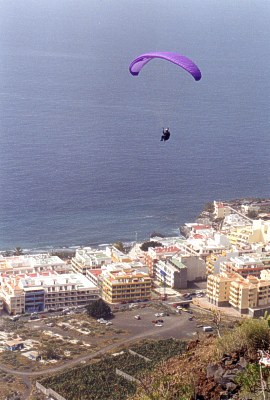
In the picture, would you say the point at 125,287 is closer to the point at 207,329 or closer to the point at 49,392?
the point at 207,329

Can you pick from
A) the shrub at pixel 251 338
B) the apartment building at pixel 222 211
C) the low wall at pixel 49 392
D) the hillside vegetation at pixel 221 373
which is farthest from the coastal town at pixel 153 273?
the shrub at pixel 251 338

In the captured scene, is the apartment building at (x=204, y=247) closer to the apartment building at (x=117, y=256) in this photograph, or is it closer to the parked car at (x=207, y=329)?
the apartment building at (x=117, y=256)

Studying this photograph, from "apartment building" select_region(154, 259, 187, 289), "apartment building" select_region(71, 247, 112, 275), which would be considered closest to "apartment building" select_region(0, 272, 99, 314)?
"apartment building" select_region(71, 247, 112, 275)

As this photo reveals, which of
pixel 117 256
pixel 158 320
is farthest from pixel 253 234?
pixel 158 320

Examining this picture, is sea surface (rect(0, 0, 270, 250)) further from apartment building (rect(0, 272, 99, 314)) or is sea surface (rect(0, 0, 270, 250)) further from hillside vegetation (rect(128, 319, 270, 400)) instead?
hillside vegetation (rect(128, 319, 270, 400))

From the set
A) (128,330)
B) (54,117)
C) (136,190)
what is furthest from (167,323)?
(54,117)

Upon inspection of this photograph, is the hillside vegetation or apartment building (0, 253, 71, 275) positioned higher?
the hillside vegetation
